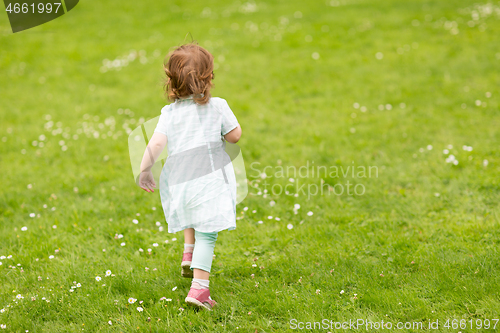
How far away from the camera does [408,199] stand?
531 centimetres

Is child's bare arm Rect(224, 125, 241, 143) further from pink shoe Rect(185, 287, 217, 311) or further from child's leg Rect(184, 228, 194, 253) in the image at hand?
pink shoe Rect(185, 287, 217, 311)

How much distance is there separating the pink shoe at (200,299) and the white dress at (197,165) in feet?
1.75

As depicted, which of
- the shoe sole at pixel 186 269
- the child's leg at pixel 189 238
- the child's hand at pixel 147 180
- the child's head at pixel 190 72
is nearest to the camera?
the child's head at pixel 190 72

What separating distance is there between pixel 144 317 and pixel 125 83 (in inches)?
300

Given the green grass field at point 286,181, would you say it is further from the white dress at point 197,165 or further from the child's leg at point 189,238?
the white dress at point 197,165

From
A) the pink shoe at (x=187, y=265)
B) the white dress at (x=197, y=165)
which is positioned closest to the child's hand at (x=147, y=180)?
the white dress at (x=197, y=165)

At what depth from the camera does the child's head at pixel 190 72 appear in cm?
339

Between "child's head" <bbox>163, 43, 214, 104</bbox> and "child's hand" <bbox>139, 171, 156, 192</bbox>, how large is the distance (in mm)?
725

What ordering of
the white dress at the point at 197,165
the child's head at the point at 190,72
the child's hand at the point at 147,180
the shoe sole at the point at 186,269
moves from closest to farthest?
the child's head at the point at 190,72 < the white dress at the point at 197,165 < the child's hand at the point at 147,180 < the shoe sole at the point at 186,269

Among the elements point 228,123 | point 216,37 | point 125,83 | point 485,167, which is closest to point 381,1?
point 216,37

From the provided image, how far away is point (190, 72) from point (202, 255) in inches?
59.5

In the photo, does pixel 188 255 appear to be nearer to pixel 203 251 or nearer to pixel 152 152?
pixel 203 251

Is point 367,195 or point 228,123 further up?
point 228,123

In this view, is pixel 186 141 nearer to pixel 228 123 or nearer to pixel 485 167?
pixel 228 123
